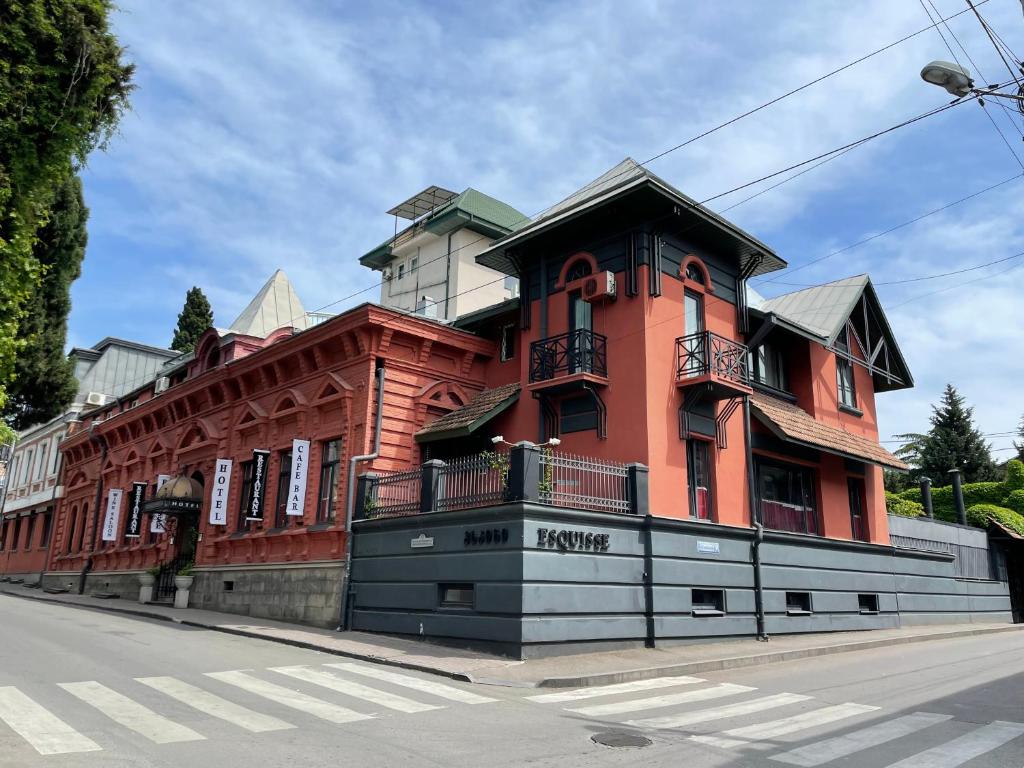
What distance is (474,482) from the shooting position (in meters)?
15.5

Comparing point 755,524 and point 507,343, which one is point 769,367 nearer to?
point 755,524

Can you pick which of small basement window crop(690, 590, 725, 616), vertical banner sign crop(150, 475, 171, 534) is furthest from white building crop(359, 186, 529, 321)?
small basement window crop(690, 590, 725, 616)

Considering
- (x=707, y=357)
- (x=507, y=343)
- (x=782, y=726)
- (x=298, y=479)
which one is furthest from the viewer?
(x=507, y=343)

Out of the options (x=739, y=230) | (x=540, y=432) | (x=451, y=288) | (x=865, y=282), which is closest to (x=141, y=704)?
(x=540, y=432)

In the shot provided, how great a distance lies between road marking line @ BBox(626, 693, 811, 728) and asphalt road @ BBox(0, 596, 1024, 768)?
46mm

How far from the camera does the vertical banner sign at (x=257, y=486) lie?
21641mm

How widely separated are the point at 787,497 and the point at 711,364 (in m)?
6.00

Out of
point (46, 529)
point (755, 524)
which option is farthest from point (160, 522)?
point (755, 524)

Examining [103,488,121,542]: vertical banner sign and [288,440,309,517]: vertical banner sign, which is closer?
[288,440,309,517]: vertical banner sign

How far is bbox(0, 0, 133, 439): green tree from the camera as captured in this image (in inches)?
381

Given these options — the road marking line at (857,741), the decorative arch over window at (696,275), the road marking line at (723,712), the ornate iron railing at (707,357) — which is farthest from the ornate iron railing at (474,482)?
the road marking line at (857,741)

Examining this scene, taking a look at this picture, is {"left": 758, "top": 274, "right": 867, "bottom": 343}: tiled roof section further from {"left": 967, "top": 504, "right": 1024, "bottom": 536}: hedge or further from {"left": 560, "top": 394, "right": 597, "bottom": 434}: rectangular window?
{"left": 967, "top": 504, "right": 1024, "bottom": 536}: hedge

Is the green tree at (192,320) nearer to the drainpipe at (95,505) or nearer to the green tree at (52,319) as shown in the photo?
the drainpipe at (95,505)

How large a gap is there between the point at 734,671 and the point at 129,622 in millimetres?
14942
